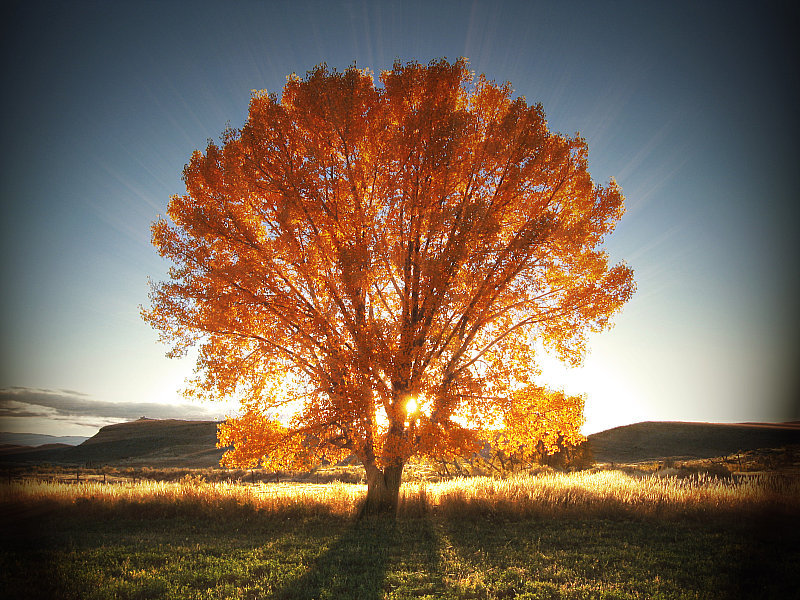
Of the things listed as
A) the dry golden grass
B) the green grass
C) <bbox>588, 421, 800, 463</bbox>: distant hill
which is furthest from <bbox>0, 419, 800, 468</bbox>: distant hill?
the green grass

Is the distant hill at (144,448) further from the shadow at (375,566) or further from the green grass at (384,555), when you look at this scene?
the shadow at (375,566)

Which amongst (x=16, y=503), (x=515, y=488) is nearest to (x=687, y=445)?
(x=515, y=488)

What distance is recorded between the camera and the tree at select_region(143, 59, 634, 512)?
977cm

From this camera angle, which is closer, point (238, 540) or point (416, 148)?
point (238, 540)

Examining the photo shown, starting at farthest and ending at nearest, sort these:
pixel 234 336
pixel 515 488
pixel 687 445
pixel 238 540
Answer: pixel 687 445 → pixel 515 488 → pixel 234 336 → pixel 238 540

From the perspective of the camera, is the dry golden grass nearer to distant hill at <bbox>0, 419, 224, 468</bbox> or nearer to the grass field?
the grass field

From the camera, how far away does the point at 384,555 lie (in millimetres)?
8094

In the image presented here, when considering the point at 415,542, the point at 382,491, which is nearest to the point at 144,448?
the point at 382,491

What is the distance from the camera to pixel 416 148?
34.9ft

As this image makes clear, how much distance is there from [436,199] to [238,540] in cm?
900

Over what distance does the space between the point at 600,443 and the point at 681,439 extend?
1142 cm

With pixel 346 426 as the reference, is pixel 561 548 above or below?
below

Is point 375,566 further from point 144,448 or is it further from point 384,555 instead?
point 144,448

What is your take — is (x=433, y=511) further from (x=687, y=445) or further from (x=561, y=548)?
(x=687, y=445)
